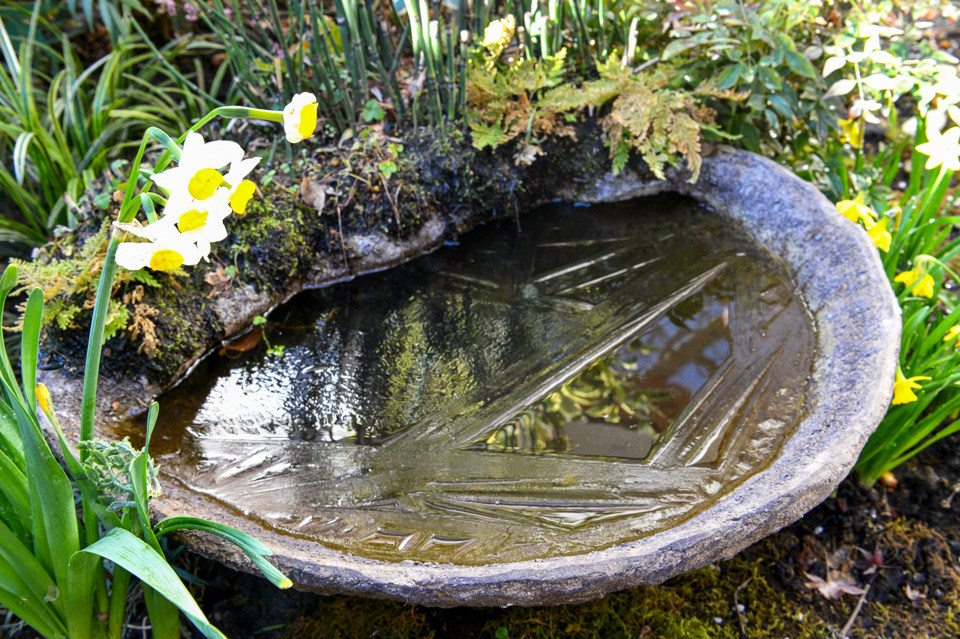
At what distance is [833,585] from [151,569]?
1585 millimetres

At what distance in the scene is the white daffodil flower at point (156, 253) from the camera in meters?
0.81

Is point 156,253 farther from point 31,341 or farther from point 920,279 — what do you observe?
point 920,279

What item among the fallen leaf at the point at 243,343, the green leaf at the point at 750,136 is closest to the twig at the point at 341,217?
the fallen leaf at the point at 243,343

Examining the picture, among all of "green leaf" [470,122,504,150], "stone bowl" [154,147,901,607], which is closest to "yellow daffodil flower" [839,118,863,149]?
"stone bowl" [154,147,901,607]

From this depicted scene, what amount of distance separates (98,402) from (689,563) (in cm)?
136

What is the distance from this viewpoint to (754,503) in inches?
43.1

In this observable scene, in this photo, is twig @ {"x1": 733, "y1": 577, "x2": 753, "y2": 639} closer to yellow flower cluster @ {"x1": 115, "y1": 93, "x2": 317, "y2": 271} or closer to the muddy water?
the muddy water

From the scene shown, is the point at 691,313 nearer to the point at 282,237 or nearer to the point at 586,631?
the point at 586,631

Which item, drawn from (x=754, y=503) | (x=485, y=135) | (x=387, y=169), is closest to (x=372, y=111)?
(x=387, y=169)

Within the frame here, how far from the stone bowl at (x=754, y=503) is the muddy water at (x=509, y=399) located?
6 centimetres

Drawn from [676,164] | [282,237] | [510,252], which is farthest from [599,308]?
[282,237]

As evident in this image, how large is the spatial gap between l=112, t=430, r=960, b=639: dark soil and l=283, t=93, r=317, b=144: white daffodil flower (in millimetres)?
1128

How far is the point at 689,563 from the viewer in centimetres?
106

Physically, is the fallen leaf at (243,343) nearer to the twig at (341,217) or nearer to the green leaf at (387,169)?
the twig at (341,217)
